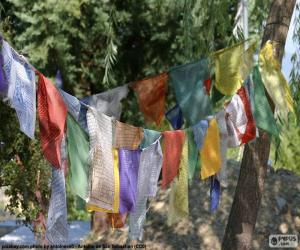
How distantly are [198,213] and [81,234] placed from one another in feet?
13.5

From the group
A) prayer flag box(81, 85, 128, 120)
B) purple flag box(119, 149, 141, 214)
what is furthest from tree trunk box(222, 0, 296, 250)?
purple flag box(119, 149, 141, 214)

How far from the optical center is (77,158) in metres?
4.61

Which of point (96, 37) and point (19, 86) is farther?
point (96, 37)

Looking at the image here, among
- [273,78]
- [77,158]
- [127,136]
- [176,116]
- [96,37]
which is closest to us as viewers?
[77,158]

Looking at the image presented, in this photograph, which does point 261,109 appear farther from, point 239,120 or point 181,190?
point 181,190

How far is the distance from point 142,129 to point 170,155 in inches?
17.0

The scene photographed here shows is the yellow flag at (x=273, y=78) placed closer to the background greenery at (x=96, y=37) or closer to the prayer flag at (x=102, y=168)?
the prayer flag at (x=102, y=168)

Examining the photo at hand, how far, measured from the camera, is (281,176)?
12.2m

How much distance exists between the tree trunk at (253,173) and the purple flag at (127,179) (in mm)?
2313

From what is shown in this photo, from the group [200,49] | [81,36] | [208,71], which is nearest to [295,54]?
[200,49]

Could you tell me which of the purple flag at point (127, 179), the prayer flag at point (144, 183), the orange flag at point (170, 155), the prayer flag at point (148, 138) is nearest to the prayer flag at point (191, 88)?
the orange flag at point (170, 155)

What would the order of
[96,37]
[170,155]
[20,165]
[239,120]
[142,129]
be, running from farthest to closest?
[96,37] → [20,165] → [239,120] → [170,155] → [142,129]

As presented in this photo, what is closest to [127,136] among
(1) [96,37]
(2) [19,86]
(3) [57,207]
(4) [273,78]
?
(3) [57,207]

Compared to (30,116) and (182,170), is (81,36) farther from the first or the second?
(30,116)
